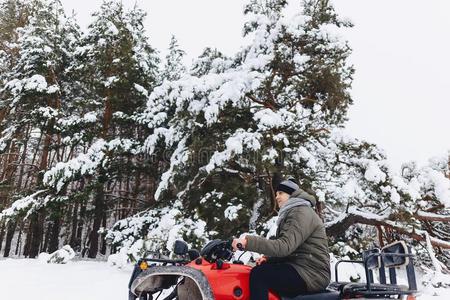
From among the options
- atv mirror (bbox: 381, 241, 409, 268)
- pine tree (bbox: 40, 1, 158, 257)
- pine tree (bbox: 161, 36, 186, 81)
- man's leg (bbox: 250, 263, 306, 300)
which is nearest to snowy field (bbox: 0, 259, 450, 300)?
pine tree (bbox: 40, 1, 158, 257)

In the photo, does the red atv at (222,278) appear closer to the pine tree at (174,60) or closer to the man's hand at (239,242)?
the man's hand at (239,242)

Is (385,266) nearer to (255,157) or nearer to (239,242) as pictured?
(239,242)

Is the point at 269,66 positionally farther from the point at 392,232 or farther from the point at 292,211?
the point at 292,211

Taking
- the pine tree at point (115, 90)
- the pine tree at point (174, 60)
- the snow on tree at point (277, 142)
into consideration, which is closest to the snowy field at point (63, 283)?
the snow on tree at point (277, 142)

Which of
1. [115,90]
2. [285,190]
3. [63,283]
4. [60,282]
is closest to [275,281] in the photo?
[285,190]

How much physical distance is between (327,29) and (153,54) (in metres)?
12.3

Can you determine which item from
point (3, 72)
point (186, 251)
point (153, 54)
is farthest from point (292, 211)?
point (3, 72)

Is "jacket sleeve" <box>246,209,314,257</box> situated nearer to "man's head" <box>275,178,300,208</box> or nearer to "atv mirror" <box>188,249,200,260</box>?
"man's head" <box>275,178,300,208</box>

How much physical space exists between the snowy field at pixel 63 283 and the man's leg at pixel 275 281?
17.7 feet

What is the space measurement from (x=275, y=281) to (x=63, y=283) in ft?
24.3

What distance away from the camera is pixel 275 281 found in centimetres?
294

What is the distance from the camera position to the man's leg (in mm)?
2873

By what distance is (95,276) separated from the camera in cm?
977

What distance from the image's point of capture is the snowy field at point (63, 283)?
7469mm
